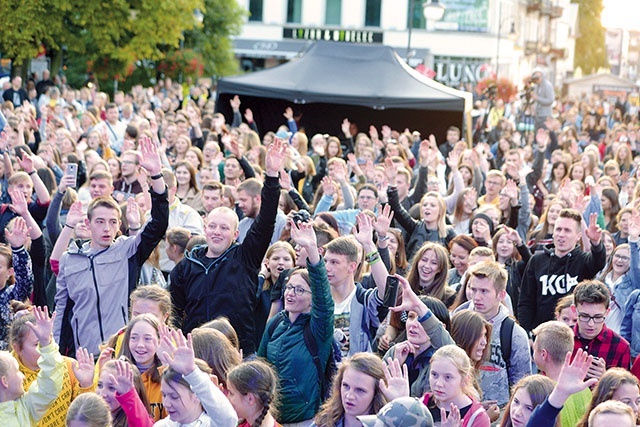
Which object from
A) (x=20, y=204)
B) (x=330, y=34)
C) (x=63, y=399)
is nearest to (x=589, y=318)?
(x=63, y=399)

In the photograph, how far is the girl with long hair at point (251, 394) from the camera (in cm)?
532

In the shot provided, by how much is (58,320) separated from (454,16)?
1975 inches

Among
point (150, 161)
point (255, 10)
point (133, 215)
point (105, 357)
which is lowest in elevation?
point (255, 10)

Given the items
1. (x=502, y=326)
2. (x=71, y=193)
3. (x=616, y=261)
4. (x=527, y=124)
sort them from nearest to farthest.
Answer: (x=502, y=326), (x=616, y=261), (x=71, y=193), (x=527, y=124)

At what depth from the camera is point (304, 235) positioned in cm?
636

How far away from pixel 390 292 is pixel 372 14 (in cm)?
4836

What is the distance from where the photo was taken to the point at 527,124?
2477cm

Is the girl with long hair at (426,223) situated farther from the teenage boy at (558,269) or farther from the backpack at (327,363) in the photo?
the backpack at (327,363)

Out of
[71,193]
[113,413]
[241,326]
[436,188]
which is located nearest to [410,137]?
[436,188]

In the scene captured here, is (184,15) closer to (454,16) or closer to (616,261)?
(616,261)

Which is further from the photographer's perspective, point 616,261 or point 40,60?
point 40,60

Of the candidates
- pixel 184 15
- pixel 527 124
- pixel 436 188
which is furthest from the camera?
pixel 184 15

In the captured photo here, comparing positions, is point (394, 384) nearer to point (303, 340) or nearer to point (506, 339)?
point (303, 340)

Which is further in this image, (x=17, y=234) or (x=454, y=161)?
(x=454, y=161)
